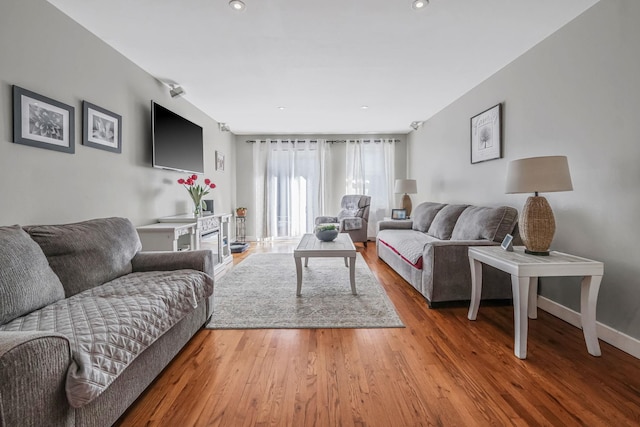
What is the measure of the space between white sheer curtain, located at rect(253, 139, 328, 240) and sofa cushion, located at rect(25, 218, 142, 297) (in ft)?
13.6

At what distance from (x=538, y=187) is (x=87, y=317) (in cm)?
265

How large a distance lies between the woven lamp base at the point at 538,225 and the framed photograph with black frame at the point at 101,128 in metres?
3.42

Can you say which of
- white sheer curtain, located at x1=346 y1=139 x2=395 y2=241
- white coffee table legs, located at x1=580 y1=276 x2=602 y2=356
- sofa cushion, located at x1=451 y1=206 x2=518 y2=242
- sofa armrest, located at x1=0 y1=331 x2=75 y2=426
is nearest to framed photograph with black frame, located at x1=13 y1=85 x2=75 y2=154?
sofa armrest, located at x1=0 y1=331 x2=75 y2=426

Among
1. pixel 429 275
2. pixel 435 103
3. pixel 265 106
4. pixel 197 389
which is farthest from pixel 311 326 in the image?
pixel 435 103

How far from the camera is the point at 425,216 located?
171 inches

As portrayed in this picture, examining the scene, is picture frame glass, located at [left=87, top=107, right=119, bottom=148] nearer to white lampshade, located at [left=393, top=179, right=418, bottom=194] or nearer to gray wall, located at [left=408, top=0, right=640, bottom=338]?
gray wall, located at [left=408, top=0, right=640, bottom=338]

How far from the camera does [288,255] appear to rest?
491 centimetres

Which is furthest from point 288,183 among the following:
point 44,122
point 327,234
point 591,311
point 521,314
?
point 591,311

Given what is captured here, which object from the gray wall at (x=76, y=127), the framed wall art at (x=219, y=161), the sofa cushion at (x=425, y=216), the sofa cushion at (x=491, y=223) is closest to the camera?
the gray wall at (x=76, y=127)

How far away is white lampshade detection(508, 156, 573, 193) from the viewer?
194cm

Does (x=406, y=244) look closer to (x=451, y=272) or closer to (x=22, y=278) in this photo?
(x=451, y=272)

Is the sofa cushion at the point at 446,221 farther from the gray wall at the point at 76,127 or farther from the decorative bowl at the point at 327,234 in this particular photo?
the gray wall at the point at 76,127

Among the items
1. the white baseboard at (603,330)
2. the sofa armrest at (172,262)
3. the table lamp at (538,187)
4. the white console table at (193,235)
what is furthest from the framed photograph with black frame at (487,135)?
the white console table at (193,235)

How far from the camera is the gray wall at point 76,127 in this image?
6.15ft
